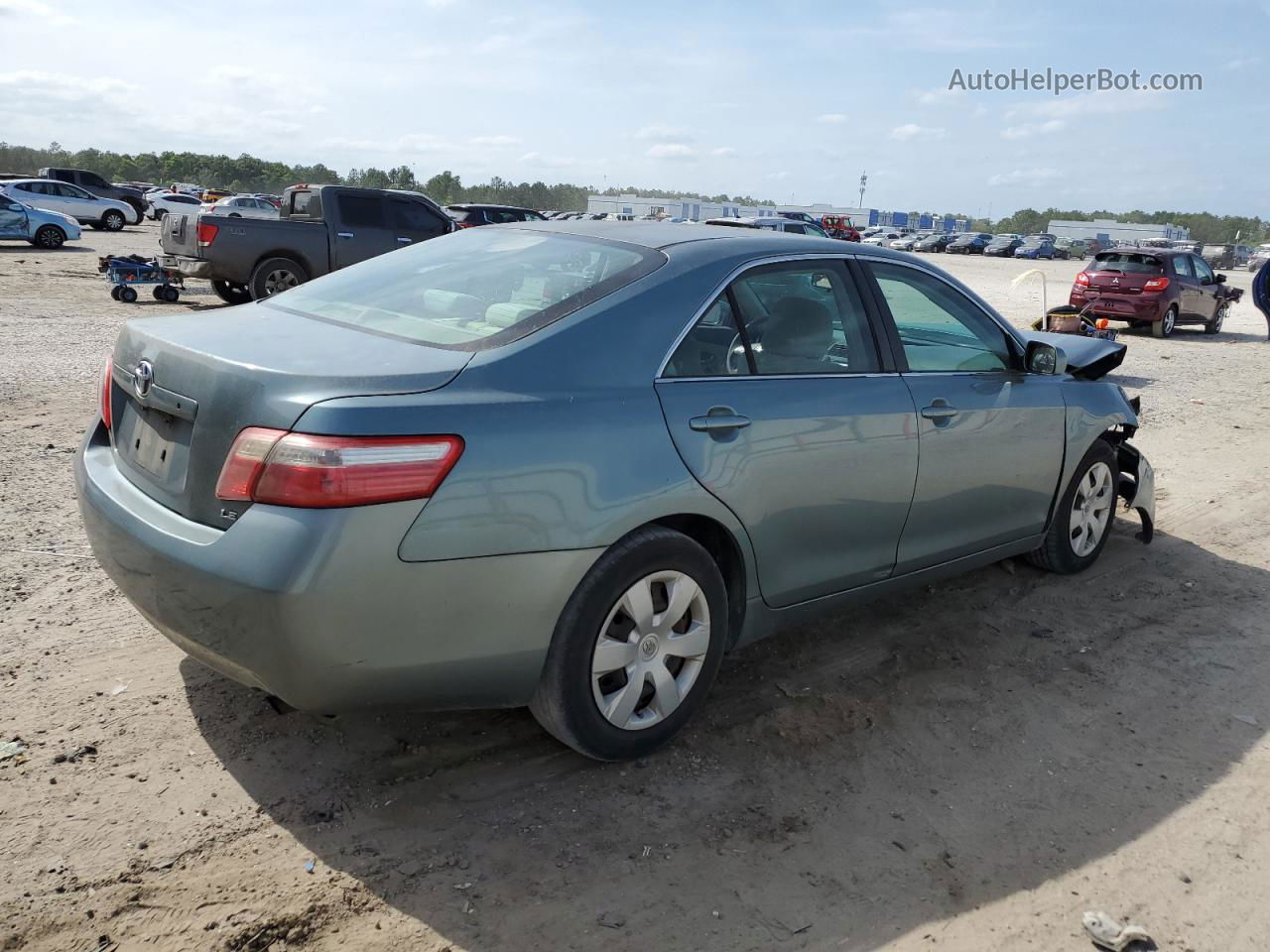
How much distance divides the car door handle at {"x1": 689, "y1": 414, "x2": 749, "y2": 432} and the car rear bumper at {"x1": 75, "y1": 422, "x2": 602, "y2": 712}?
1.85 feet

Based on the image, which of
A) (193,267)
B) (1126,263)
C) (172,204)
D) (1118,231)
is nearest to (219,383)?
(193,267)

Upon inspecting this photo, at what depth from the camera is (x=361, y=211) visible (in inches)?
592

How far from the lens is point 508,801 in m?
3.11

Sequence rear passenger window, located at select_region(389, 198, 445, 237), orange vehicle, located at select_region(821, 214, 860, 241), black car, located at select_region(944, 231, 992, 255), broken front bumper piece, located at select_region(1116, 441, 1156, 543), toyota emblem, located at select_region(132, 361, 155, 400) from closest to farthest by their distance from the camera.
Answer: toyota emblem, located at select_region(132, 361, 155, 400)
broken front bumper piece, located at select_region(1116, 441, 1156, 543)
rear passenger window, located at select_region(389, 198, 445, 237)
orange vehicle, located at select_region(821, 214, 860, 241)
black car, located at select_region(944, 231, 992, 255)

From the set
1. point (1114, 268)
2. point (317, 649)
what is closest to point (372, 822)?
point (317, 649)

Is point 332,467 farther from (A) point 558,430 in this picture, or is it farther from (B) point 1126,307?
(B) point 1126,307

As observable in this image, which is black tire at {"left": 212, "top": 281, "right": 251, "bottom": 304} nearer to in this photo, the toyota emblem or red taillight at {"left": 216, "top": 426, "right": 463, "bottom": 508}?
the toyota emblem

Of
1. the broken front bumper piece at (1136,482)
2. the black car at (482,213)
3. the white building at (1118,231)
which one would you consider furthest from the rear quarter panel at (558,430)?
the white building at (1118,231)

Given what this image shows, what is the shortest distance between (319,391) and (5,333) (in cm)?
1063

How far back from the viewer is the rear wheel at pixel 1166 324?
1902cm

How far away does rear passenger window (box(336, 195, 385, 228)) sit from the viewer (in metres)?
14.9

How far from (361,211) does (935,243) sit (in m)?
56.7

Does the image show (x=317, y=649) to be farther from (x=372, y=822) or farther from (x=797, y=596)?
(x=797, y=596)

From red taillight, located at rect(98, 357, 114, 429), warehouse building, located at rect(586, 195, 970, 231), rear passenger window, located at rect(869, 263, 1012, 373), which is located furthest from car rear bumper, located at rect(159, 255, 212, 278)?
warehouse building, located at rect(586, 195, 970, 231)
